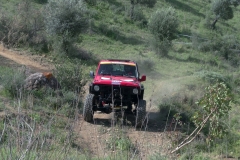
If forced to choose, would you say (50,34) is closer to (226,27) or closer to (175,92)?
(175,92)

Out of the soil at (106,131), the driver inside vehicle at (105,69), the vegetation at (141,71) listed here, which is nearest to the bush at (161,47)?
the vegetation at (141,71)

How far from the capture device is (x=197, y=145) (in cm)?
997

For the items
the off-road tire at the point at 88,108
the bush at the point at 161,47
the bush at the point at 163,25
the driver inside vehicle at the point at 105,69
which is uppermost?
the driver inside vehicle at the point at 105,69

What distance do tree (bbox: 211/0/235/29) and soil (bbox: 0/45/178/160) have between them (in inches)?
913

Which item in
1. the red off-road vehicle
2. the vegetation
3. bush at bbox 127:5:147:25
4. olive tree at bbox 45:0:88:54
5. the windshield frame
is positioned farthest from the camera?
bush at bbox 127:5:147:25

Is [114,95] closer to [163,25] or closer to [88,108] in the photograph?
[88,108]

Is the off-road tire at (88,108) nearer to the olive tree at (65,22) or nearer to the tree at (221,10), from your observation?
the olive tree at (65,22)

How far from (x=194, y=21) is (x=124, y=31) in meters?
12.3

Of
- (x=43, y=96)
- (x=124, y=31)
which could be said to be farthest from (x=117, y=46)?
(x=43, y=96)

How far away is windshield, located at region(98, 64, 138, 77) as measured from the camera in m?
12.1

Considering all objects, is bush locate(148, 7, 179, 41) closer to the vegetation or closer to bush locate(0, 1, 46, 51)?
the vegetation

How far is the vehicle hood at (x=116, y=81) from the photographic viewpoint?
11.1 m

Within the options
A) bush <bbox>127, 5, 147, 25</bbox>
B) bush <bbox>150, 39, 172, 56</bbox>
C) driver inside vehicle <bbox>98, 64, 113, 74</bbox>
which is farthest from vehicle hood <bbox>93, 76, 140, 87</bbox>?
bush <bbox>127, 5, 147, 25</bbox>

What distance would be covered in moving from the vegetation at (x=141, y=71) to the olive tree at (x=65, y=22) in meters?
0.05
